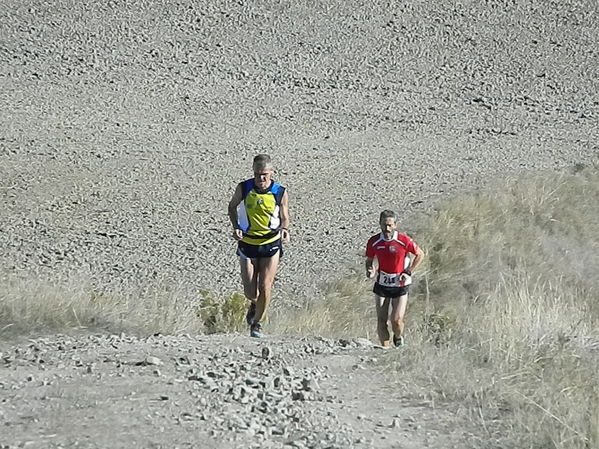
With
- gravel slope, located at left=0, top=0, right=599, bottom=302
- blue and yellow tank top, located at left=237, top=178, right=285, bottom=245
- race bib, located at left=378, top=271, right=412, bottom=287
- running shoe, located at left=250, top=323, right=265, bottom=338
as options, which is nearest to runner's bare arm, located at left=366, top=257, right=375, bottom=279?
race bib, located at left=378, top=271, right=412, bottom=287

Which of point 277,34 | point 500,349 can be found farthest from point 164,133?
point 500,349

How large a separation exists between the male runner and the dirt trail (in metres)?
1.81

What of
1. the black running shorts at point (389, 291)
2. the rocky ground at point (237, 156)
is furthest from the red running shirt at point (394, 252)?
the rocky ground at point (237, 156)

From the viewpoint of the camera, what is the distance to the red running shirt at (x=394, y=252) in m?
10.7

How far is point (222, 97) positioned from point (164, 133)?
3.62 metres

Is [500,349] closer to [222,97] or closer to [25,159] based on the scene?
[25,159]

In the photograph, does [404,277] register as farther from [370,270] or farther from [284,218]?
[284,218]

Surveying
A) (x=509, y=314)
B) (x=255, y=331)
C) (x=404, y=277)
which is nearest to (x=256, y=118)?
(x=404, y=277)

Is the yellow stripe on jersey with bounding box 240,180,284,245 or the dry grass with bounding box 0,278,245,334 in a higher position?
the yellow stripe on jersey with bounding box 240,180,284,245

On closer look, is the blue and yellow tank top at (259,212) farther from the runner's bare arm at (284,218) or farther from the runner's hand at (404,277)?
the runner's hand at (404,277)

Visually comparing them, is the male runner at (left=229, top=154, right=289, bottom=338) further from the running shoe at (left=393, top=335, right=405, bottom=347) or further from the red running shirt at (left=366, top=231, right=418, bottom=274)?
the running shoe at (left=393, top=335, right=405, bottom=347)

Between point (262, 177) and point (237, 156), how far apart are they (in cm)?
1159

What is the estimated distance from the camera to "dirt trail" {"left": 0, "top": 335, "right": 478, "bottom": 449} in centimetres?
614

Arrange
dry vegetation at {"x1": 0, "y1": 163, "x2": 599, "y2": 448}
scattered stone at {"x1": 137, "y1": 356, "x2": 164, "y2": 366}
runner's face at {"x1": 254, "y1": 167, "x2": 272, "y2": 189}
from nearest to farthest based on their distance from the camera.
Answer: dry vegetation at {"x1": 0, "y1": 163, "x2": 599, "y2": 448} < scattered stone at {"x1": 137, "y1": 356, "x2": 164, "y2": 366} < runner's face at {"x1": 254, "y1": 167, "x2": 272, "y2": 189}
